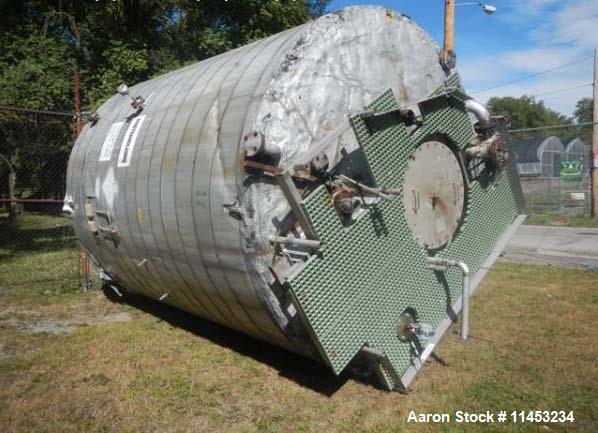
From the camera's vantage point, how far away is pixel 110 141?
6.79 metres

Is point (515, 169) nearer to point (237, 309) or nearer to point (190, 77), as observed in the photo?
point (237, 309)

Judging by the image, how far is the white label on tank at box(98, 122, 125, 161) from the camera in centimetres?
670

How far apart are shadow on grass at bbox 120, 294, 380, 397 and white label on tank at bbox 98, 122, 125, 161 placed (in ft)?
7.99

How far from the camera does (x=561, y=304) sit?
7340 millimetres

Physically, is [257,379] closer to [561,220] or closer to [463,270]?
[463,270]

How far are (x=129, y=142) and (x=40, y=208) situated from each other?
25.1m

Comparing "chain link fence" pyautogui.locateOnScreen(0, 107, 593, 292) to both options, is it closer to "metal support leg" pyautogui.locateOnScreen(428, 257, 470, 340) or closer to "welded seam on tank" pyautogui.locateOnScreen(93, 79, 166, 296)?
"welded seam on tank" pyautogui.locateOnScreen(93, 79, 166, 296)

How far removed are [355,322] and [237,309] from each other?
4.02 feet

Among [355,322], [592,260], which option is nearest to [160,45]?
[592,260]

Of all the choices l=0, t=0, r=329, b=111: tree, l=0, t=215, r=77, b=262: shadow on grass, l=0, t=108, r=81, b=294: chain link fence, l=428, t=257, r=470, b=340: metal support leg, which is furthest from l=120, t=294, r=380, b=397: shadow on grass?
l=0, t=0, r=329, b=111: tree

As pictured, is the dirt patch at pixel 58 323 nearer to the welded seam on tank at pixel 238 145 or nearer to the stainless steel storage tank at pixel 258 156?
the stainless steel storage tank at pixel 258 156

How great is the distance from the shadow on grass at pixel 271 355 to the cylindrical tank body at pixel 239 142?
20.2 inches

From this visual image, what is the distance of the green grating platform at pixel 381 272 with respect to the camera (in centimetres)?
401

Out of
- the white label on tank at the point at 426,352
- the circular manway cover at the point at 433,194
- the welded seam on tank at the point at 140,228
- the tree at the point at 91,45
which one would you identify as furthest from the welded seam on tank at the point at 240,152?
the tree at the point at 91,45
